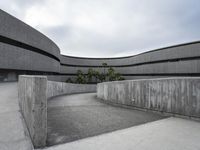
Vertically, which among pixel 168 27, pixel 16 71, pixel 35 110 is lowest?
pixel 35 110

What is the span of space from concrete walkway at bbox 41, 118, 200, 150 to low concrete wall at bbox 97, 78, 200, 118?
1.29 meters

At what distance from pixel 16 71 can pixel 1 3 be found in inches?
289

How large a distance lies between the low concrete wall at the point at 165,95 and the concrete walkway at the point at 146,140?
4.22ft

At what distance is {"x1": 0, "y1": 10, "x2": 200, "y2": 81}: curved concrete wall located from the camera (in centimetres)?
1511

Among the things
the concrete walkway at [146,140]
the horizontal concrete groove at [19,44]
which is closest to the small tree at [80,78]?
the horizontal concrete groove at [19,44]

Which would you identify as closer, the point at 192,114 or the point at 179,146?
the point at 179,146

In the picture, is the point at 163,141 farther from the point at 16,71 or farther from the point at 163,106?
the point at 16,71

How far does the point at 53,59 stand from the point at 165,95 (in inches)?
865

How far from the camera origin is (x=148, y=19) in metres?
13.5

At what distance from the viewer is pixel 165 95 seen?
6523 mm

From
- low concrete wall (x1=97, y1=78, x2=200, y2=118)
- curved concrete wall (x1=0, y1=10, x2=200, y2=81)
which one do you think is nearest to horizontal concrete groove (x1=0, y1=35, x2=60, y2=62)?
curved concrete wall (x1=0, y1=10, x2=200, y2=81)

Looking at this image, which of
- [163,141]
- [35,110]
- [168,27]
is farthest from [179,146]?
[168,27]

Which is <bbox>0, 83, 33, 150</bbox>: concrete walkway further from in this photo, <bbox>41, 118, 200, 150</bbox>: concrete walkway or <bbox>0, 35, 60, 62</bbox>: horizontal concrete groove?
<bbox>0, 35, 60, 62</bbox>: horizontal concrete groove

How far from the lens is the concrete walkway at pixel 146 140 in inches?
125
